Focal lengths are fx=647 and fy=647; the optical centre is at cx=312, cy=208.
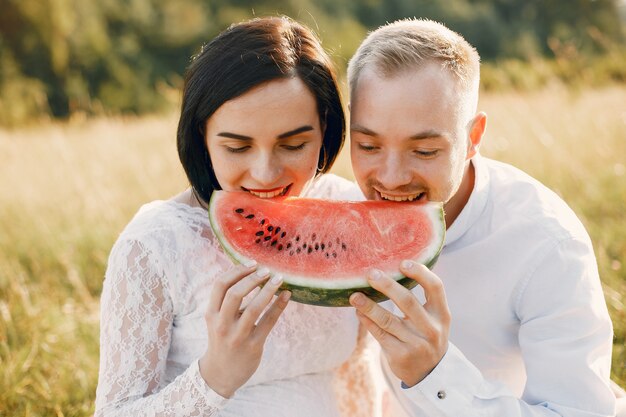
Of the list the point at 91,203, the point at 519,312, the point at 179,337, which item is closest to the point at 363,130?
the point at 519,312

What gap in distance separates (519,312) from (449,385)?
→ 473 mm

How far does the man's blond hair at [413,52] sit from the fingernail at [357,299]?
0.79 metres

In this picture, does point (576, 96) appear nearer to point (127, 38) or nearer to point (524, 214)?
point (524, 214)

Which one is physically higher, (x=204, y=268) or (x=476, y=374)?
(x=204, y=268)

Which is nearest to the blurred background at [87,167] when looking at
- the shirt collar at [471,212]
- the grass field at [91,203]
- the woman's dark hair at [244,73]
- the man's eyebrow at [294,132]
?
the grass field at [91,203]

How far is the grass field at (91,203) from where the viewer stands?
11.5 feet

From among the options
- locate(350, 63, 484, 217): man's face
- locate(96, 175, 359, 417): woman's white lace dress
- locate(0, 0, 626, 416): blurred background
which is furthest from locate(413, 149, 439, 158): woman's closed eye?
locate(0, 0, 626, 416): blurred background

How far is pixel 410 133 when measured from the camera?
2.16m

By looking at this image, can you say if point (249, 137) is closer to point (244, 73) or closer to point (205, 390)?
point (244, 73)

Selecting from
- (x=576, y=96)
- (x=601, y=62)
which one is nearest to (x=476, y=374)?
(x=576, y=96)

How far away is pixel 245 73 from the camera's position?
6.93 ft

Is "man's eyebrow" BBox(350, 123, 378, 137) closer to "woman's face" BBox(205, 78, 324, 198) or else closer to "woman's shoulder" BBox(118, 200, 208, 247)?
"woman's face" BBox(205, 78, 324, 198)

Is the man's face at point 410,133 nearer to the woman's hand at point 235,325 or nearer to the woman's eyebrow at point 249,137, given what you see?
the woman's eyebrow at point 249,137

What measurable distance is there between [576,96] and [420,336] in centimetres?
842
